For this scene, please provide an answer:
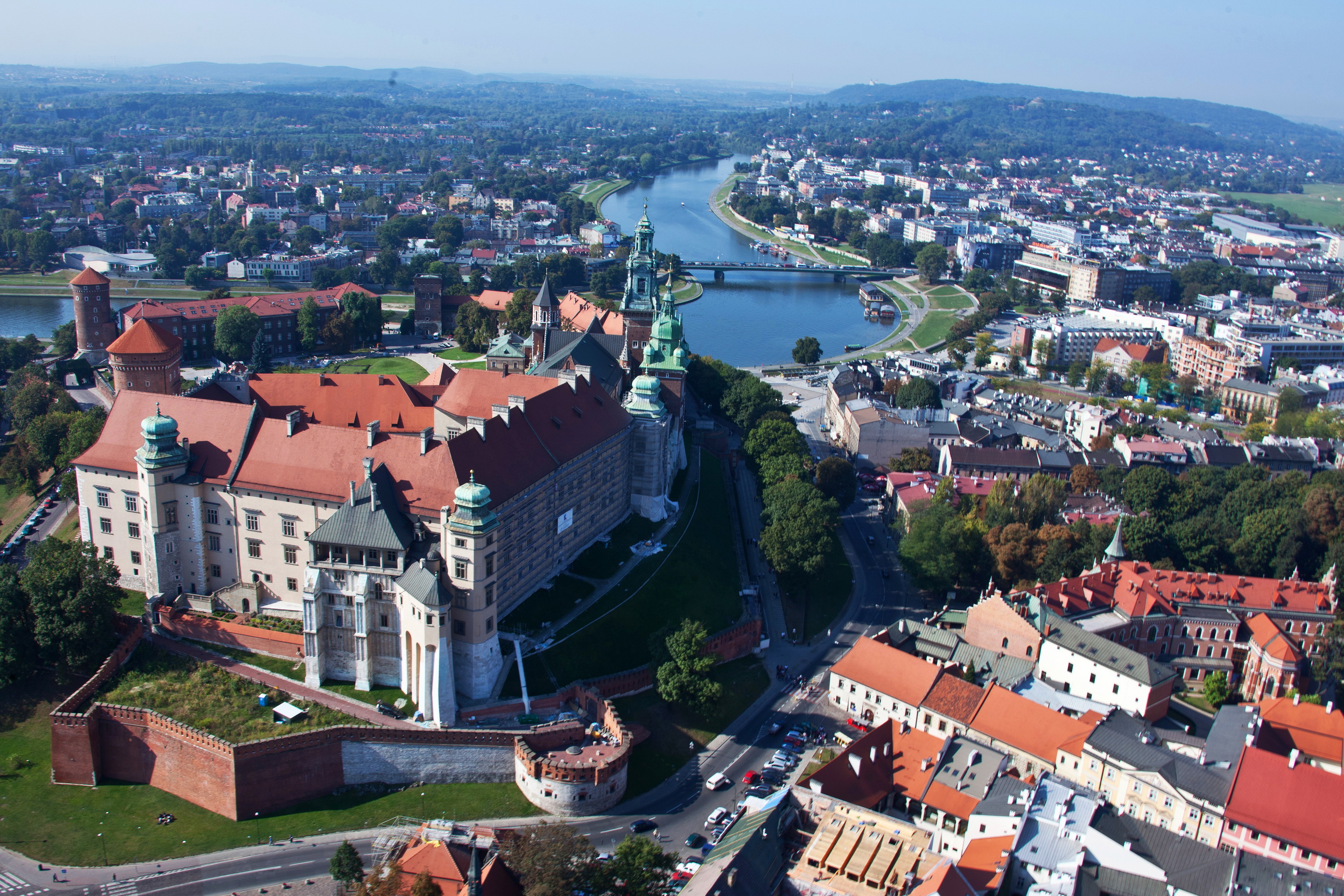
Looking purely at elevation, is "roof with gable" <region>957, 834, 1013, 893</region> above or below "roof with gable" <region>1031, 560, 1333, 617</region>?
below

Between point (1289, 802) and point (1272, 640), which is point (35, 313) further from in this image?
point (1289, 802)

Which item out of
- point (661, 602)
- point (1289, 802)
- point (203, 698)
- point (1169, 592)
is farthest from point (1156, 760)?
point (203, 698)

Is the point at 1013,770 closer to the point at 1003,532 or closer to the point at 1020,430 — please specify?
the point at 1003,532

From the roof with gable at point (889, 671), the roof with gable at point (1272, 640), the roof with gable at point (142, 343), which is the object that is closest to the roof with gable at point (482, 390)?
the roof with gable at point (142, 343)

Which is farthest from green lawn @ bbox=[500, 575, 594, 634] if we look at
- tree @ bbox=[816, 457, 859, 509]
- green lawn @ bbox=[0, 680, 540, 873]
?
tree @ bbox=[816, 457, 859, 509]

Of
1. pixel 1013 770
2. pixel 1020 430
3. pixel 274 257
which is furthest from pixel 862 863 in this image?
pixel 274 257

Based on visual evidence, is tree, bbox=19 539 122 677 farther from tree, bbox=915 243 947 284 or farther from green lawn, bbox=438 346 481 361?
tree, bbox=915 243 947 284
